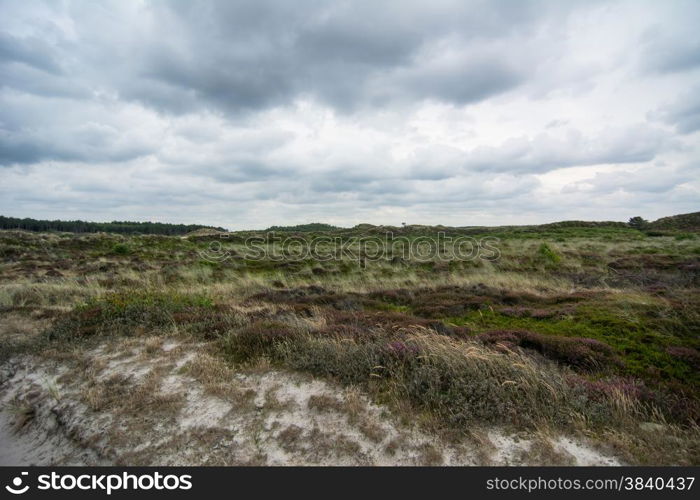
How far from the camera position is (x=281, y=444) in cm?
344

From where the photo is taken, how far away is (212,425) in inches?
149

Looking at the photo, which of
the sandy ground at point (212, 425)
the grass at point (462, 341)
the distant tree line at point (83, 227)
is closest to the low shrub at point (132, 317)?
the grass at point (462, 341)

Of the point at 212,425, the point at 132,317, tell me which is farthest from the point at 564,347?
the point at 132,317

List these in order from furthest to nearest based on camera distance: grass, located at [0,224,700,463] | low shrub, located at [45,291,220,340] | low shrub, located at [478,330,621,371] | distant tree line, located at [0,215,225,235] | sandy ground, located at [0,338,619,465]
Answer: distant tree line, located at [0,215,225,235] → low shrub, located at [45,291,220,340] → low shrub, located at [478,330,621,371] → grass, located at [0,224,700,463] → sandy ground, located at [0,338,619,465]

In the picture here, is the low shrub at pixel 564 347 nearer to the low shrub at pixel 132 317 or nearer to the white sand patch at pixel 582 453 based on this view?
the white sand patch at pixel 582 453

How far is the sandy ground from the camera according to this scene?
325 centimetres

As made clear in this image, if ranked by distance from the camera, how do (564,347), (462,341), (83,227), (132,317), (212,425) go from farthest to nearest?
(83,227), (132,317), (564,347), (462,341), (212,425)

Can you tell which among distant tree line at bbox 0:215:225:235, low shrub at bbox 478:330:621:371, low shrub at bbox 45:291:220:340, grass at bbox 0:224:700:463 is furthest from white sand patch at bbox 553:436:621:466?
distant tree line at bbox 0:215:225:235

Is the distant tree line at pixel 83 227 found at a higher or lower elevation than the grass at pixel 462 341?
higher

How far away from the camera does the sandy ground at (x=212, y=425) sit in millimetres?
3246

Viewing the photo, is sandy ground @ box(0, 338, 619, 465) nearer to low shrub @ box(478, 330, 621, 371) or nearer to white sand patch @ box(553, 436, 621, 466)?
white sand patch @ box(553, 436, 621, 466)

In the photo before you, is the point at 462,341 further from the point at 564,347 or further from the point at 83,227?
the point at 83,227

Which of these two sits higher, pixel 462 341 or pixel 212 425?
pixel 462 341
